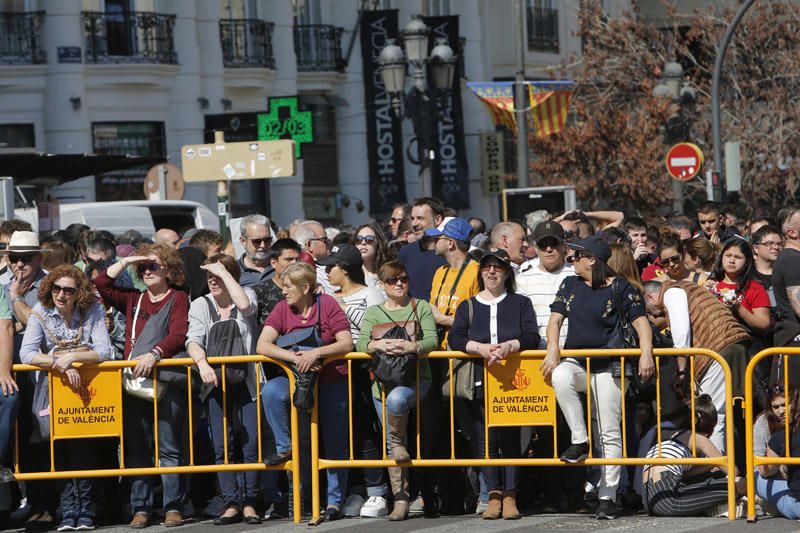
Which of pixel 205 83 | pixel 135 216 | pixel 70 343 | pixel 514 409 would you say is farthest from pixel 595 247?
pixel 205 83

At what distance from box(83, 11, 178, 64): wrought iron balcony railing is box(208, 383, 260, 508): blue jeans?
71.0ft

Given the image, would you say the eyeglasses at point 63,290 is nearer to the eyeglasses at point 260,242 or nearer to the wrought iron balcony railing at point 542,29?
the eyeglasses at point 260,242

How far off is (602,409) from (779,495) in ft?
4.01

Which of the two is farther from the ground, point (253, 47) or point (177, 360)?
point (253, 47)

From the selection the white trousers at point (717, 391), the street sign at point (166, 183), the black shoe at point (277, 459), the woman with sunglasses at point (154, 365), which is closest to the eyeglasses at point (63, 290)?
the woman with sunglasses at point (154, 365)

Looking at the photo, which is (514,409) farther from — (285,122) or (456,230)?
(285,122)

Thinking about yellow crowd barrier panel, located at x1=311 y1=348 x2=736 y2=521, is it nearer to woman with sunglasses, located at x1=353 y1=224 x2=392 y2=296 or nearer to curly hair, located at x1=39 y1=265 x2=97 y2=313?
curly hair, located at x1=39 y1=265 x2=97 y2=313

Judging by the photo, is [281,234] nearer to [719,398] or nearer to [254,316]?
[254,316]

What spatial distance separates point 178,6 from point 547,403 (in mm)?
23274

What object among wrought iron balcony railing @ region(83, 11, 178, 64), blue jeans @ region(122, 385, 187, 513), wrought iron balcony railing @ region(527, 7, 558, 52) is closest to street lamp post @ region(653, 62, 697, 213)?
wrought iron balcony railing @ region(83, 11, 178, 64)

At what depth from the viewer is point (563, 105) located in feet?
103

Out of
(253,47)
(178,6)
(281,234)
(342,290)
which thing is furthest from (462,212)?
(342,290)

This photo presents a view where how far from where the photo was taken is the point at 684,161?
25.0 m

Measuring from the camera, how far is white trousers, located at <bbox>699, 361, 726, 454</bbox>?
1065cm
